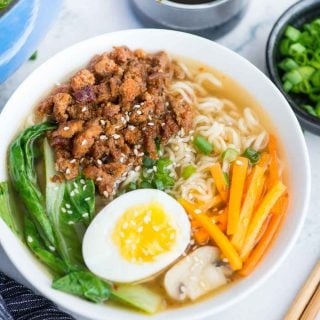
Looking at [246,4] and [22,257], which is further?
[246,4]

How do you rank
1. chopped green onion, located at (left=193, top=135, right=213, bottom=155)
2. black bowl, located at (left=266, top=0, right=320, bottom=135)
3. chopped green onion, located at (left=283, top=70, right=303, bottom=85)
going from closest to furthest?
chopped green onion, located at (left=193, top=135, right=213, bottom=155), black bowl, located at (left=266, top=0, right=320, bottom=135), chopped green onion, located at (left=283, top=70, right=303, bottom=85)

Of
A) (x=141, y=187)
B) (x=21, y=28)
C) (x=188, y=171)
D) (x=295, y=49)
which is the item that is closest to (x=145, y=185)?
(x=141, y=187)

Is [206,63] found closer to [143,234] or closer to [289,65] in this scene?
[289,65]

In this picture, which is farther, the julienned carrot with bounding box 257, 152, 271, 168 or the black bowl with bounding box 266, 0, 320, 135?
the black bowl with bounding box 266, 0, 320, 135

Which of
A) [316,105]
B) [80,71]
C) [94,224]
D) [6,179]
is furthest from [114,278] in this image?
[316,105]

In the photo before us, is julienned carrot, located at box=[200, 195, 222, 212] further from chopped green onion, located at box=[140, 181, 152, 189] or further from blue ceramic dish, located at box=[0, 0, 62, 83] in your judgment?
blue ceramic dish, located at box=[0, 0, 62, 83]

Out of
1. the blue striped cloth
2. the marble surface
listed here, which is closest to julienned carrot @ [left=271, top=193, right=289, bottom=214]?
the marble surface

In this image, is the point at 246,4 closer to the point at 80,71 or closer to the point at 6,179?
the point at 80,71

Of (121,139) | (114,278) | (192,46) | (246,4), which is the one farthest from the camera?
(246,4)
